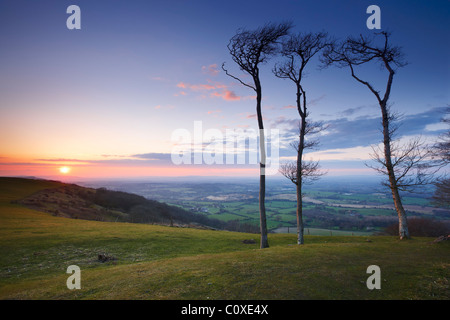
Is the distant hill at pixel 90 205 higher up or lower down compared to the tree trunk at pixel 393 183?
lower down

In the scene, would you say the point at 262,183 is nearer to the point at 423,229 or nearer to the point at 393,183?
the point at 393,183

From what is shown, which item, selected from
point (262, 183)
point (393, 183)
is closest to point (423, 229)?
point (393, 183)

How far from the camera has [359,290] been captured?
6.68 metres

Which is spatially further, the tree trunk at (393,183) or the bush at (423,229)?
the bush at (423,229)

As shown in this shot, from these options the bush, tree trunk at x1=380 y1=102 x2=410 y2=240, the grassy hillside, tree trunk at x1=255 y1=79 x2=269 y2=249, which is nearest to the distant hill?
the grassy hillside

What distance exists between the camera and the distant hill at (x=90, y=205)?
39.6 metres

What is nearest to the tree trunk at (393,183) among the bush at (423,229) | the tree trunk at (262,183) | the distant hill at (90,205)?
the tree trunk at (262,183)

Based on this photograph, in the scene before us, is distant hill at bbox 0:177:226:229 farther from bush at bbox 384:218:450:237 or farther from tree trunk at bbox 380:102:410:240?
bush at bbox 384:218:450:237

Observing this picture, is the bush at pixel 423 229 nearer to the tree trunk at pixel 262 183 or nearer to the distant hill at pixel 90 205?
the tree trunk at pixel 262 183

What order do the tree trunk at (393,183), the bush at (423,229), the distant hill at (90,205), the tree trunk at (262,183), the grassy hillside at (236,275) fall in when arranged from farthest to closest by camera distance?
the distant hill at (90,205), the bush at (423,229), the tree trunk at (262,183), the tree trunk at (393,183), the grassy hillside at (236,275)

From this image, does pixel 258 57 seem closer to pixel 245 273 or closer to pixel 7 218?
pixel 245 273
